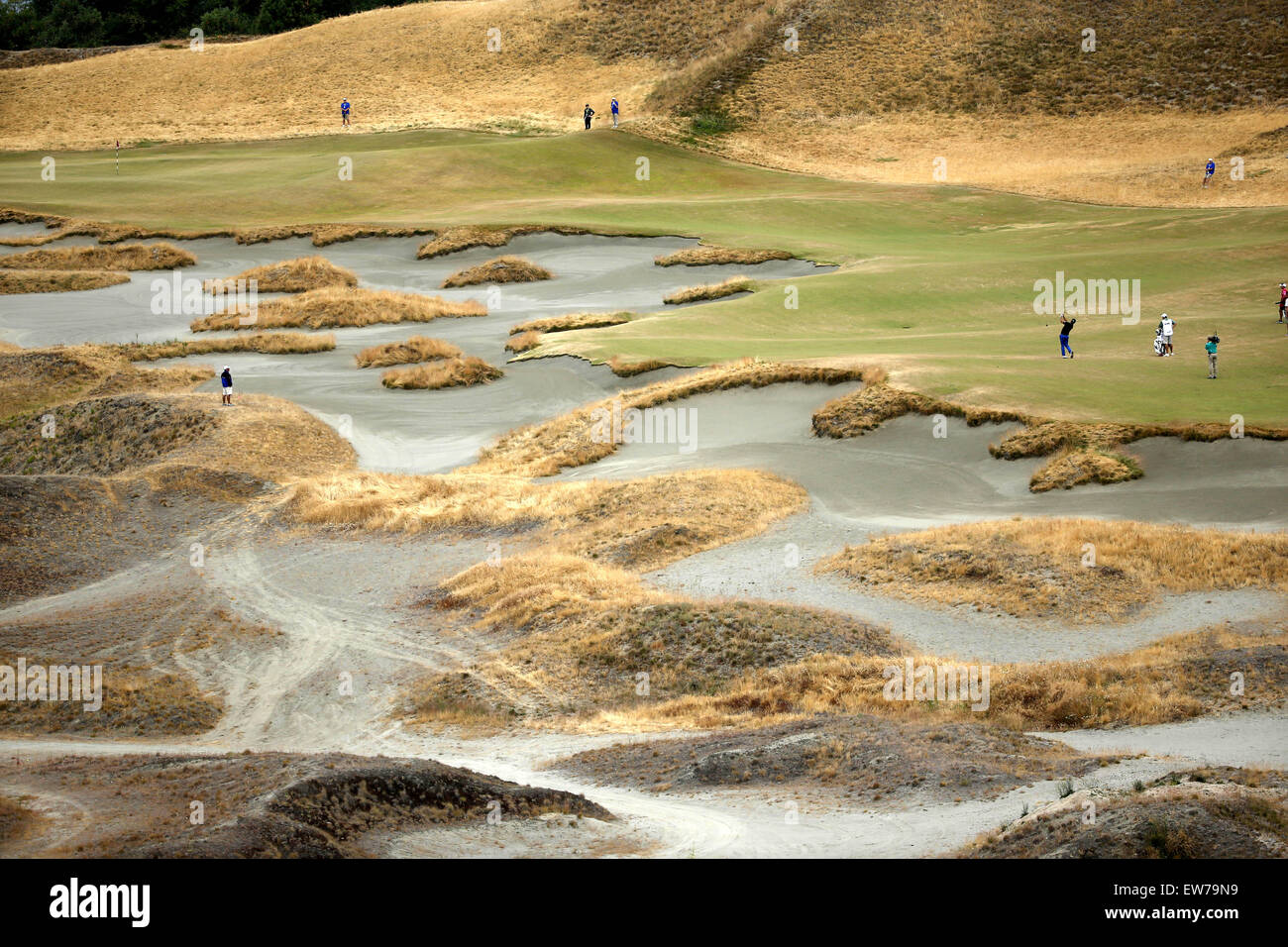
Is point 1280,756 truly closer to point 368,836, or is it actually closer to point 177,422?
point 368,836

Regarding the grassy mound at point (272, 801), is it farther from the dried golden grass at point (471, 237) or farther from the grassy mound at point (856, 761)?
the dried golden grass at point (471, 237)

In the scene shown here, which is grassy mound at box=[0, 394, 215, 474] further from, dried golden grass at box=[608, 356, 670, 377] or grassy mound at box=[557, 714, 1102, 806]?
grassy mound at box=[557, 714, 1102, 806]

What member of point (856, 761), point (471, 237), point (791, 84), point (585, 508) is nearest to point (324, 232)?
point (471, 237)

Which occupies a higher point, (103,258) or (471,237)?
(471,237)

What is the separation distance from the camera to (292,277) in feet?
188

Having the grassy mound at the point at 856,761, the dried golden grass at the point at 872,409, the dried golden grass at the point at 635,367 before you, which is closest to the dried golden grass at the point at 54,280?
the dried golden grass at the point at 635,367

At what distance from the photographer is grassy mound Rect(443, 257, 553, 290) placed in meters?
57.8

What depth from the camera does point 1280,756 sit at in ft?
51.4

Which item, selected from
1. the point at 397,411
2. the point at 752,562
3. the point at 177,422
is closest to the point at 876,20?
the point at 397,411

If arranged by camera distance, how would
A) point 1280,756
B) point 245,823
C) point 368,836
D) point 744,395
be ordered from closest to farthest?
point 245,823 < point 368,836 < point 1280,756 < point 744,395

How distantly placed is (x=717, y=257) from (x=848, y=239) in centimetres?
888

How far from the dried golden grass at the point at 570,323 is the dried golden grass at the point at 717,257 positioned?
7774mm

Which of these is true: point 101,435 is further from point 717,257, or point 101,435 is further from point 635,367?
point 717,257

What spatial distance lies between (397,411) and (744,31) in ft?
185
